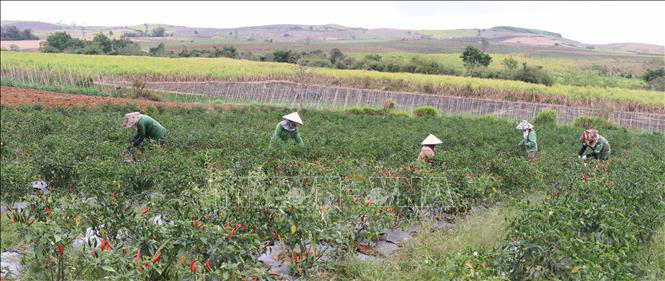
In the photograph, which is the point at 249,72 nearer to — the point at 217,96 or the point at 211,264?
the point at 217,96

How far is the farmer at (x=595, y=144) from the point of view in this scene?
10180 millimetres

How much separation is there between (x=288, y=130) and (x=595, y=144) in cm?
568

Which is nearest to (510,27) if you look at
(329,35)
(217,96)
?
(329,35)

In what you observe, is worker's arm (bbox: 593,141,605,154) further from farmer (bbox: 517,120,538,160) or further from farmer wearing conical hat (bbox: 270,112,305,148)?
farmer wearing conical hat (bbox: 270,112,305,148)

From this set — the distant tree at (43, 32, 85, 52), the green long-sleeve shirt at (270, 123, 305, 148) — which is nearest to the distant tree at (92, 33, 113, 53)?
the distant tree at (43, 32, 85, 52)

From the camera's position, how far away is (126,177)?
7023 mm

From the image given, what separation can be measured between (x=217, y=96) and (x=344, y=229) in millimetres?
28998

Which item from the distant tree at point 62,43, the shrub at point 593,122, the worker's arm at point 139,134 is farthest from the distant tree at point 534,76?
the distant tree at point 62,43

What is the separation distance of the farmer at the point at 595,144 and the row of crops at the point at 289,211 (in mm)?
1036

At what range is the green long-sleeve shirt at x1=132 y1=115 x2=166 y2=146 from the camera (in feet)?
32.0

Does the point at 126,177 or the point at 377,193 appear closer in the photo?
the point at 377,193

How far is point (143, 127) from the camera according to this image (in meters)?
9.75

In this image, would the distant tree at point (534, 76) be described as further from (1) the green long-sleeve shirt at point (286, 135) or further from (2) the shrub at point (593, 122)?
(1) the green long-sleeve shirt at point (286, 135)

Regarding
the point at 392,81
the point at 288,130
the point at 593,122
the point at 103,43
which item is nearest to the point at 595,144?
the point at 288,130
